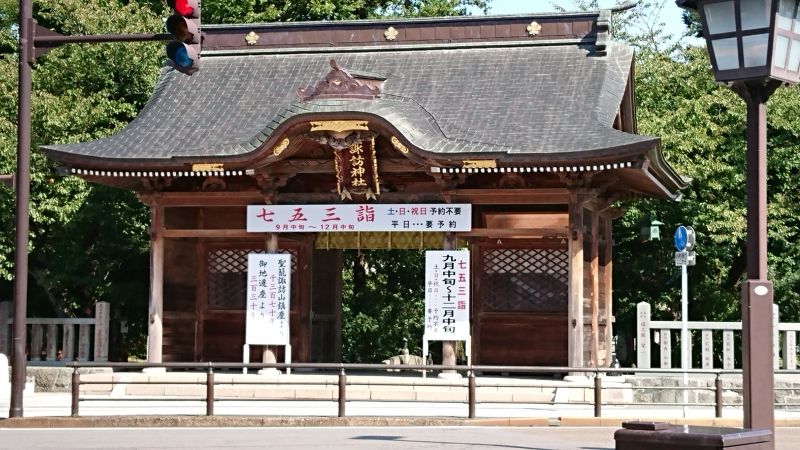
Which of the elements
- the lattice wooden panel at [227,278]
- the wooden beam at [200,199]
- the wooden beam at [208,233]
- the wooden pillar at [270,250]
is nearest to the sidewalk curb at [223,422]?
the wooden pillar at [270,250]

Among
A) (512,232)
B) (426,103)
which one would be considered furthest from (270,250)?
(512,232)

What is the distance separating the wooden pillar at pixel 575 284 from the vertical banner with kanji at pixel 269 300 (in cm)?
519

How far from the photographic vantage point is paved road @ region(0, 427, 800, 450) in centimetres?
1420

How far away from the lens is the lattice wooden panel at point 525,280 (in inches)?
929

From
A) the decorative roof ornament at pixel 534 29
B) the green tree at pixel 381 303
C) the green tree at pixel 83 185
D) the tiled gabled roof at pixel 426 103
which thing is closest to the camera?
the tiled gabled roof at pixel 426 103

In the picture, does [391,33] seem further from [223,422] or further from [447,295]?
[223,422]

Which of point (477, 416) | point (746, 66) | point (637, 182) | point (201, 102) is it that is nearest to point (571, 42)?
point (637, 182)

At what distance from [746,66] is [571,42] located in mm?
15604

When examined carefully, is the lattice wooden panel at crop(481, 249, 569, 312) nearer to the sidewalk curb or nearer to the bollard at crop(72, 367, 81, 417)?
the sidewalk curb

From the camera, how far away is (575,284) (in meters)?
21.7

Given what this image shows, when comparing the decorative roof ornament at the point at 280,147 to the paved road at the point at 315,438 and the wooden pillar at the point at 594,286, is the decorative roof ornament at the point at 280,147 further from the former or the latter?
the paved road at the point at 315,438

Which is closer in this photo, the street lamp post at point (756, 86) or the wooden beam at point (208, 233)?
the street lamp post at point (756, 86)

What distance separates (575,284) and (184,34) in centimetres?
1018

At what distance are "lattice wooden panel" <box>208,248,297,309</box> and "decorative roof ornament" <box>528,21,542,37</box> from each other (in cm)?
700
